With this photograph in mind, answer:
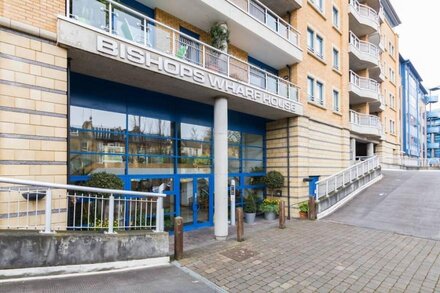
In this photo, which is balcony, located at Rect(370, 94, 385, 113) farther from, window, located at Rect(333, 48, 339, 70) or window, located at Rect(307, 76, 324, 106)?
window, located at Rect(307, 76, 324, 106)

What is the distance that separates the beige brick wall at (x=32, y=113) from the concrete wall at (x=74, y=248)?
886 mm

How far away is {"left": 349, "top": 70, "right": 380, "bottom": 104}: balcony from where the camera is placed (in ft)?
58.2

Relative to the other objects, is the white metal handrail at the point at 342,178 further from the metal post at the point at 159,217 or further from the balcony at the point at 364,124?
the metal post at the point at 159,217

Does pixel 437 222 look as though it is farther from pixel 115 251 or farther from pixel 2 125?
pixel 2 125

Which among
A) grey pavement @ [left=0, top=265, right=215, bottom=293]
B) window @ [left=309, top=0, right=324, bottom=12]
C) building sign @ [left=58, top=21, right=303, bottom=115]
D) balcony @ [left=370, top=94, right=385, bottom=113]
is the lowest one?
grey pavement @ [left=0, top=265, right=215, bottom=293]

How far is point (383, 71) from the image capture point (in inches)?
973

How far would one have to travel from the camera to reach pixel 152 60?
6719mm

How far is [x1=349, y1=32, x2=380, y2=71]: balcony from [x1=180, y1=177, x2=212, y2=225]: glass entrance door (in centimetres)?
1433

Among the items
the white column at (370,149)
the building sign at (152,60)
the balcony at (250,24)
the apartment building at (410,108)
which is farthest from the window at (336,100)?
the apartment building at (410,108)

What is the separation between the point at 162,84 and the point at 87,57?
2307mm

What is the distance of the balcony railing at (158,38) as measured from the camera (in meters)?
6.07

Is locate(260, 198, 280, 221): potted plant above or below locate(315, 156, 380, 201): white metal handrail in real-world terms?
below

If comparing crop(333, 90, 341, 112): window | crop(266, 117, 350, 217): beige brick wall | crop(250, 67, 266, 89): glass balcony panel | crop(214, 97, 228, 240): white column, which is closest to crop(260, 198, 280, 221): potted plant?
crop(266, 117, 350, 217): beige brick wall

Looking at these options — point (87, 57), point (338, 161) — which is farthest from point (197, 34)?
point (338, 161)
